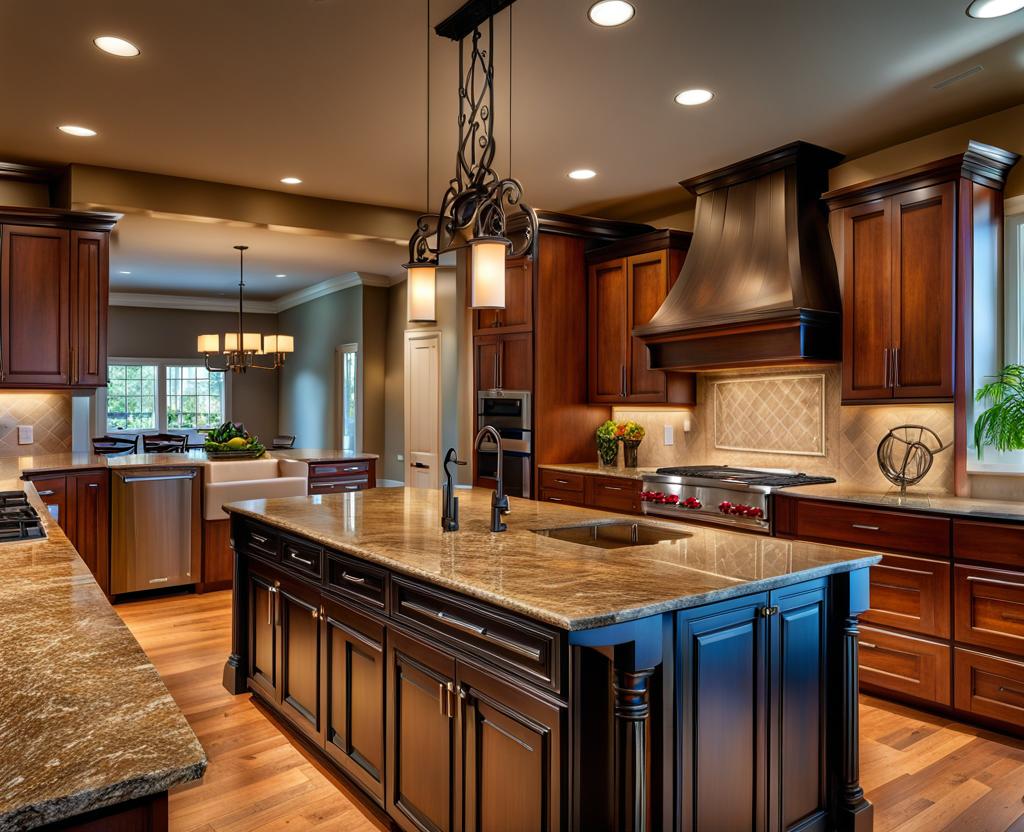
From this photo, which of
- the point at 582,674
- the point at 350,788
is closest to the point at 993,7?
the point at 582,674

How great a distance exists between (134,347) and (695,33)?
33.1 ft

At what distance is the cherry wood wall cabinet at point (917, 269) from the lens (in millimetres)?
3527

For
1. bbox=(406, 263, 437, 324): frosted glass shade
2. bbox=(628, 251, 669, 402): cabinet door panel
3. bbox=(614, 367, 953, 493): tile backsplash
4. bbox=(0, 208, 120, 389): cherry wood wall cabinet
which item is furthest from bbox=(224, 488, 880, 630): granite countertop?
bbox=(0, 208, 120, 389): cherry wood wall cabinet

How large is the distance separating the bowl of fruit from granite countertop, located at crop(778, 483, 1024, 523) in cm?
388

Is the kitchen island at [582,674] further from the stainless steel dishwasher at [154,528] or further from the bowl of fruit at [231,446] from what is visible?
the bowl of fruit at [231,446]

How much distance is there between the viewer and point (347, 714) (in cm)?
252

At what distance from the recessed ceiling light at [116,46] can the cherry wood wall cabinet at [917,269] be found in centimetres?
352

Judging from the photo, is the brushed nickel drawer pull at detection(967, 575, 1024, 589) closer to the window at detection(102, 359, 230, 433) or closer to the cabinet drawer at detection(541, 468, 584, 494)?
the cabinet drawer at detection(541, 468, 584, 494)

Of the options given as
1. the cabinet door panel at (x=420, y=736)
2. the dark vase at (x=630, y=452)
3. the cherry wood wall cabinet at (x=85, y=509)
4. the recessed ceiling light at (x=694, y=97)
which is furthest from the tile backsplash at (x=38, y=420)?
the recessed ceiling light at (x=694, y=97)

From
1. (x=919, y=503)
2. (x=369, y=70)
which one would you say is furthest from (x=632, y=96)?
(x=919, y=503)

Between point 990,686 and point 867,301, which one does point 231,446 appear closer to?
point 867,301

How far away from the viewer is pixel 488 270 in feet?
7.70

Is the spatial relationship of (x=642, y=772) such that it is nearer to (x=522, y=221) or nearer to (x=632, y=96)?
(x=632, y=96)

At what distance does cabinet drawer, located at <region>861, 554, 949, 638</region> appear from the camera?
10.7 ft
